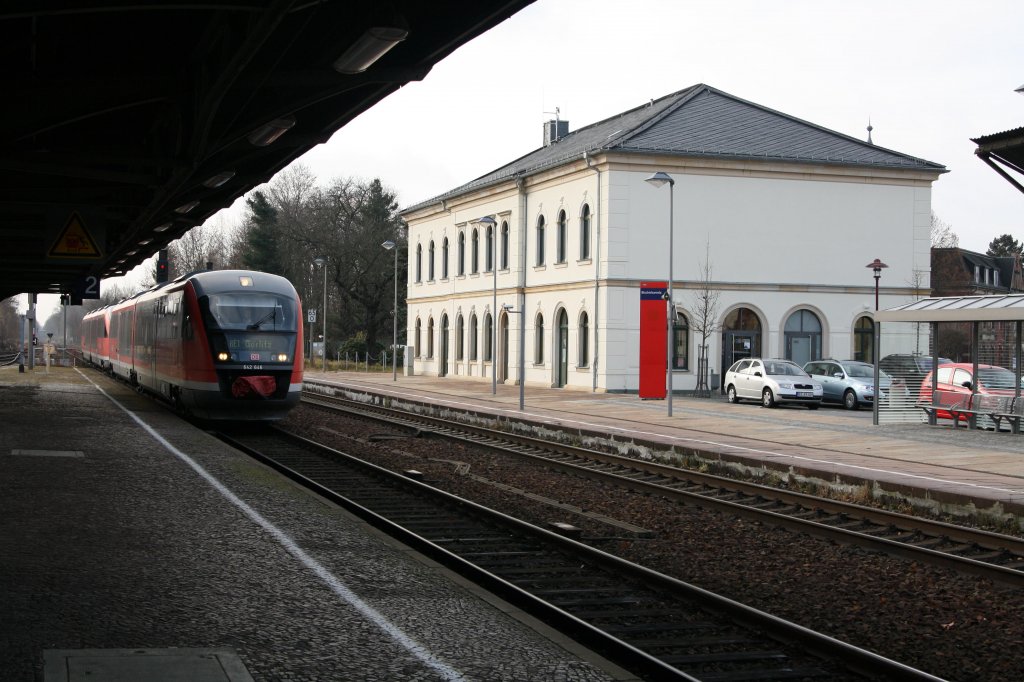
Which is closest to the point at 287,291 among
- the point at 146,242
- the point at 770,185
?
the point at 146,242

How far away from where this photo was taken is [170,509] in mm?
12531

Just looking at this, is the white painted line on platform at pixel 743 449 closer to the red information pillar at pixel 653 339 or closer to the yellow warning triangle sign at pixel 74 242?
the red information pillar at pixel 653 339

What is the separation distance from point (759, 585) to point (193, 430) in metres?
15.3

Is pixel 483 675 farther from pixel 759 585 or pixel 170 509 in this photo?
pixel 170 509

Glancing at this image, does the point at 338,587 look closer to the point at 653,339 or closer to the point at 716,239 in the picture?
the point at 653,339

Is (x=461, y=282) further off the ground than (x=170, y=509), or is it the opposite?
(x=461, y=282)

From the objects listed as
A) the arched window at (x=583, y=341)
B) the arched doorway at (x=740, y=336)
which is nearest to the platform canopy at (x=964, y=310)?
the arched doorway at (x=740, y=336)

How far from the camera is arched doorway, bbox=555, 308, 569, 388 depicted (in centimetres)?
4497

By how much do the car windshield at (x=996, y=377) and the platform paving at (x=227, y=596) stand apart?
16.5 meters

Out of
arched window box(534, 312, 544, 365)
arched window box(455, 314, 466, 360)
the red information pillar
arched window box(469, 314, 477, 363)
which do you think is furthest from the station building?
arched window box(455, 314, 466, 360)

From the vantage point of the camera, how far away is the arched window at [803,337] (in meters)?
44.3

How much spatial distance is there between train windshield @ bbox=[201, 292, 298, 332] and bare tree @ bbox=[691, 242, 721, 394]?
21.3m

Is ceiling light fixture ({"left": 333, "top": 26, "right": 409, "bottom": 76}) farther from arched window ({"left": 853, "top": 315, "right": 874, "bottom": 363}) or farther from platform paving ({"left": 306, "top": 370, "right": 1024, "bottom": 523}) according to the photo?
arched window ({"left": 853, "top": 315, "right": 874, "bottom": 363})

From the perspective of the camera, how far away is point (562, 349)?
45.6 m
